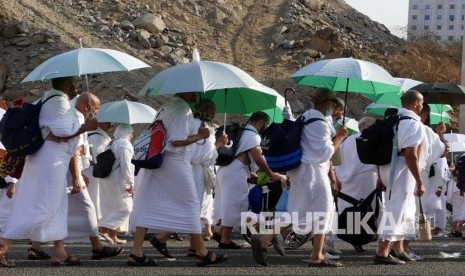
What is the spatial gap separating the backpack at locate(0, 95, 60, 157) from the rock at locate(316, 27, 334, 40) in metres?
35.3

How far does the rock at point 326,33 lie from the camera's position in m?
45.2

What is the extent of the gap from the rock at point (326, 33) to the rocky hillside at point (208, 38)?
1.6 inches

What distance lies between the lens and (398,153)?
35.7 ft

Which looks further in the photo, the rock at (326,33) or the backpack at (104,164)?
the rock at (326,33)

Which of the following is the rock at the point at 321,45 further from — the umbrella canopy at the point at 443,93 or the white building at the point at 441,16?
the white building at the point at 441,16

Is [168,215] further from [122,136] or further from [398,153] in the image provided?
[122,136]

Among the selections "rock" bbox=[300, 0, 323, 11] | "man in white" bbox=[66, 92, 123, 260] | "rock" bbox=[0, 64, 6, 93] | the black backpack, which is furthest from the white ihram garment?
"rock" bbox=[300, 0, 323, 11]

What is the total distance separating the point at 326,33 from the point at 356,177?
33351 millimetres

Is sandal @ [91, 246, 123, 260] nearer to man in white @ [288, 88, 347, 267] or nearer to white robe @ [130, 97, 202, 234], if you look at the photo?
white robe @ [130, 97, 202, 234]

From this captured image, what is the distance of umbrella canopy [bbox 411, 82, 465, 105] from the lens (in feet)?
48.7

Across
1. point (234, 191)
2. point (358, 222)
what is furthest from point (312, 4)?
point (358, 222)

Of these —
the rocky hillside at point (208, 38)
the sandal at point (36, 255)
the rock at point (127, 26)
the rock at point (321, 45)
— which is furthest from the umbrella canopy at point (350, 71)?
the rock at point (321, 45)

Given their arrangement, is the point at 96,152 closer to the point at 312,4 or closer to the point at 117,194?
the point at 117,194

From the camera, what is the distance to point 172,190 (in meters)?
10.6
